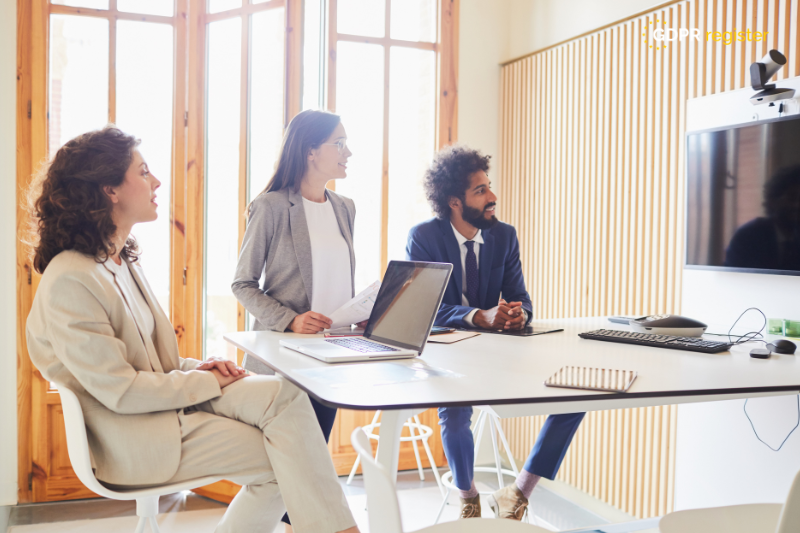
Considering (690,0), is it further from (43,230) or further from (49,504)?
(49,504)

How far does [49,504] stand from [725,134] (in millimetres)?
3573

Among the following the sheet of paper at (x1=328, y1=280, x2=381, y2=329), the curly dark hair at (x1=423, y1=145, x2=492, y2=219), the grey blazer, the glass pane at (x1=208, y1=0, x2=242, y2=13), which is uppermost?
the glass pane at (x1=208, y1=0, x2=242, y2=13)

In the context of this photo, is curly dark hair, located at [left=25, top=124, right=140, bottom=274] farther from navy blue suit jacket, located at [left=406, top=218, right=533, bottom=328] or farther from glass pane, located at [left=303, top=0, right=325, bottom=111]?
glass pane, located at [left=303, top=0, right=325, bottom=111]

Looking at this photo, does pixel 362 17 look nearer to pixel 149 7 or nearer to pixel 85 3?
pixel 149 7

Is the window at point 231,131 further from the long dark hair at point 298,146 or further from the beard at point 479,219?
the beard at point 479,219

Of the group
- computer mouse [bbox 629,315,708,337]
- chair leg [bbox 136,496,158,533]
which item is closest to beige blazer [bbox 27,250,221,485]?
chair leg [bbox 136,496,158,533]

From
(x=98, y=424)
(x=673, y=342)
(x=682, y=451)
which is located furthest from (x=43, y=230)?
(x=682, y=451)

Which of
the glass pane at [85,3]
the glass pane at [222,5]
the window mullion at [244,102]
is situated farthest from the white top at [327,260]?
the glass pane at [85,3]

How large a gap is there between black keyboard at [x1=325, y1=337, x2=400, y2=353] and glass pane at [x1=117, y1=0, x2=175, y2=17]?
8.02ft

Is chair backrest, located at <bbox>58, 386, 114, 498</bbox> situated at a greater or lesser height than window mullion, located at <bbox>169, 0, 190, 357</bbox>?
lesser

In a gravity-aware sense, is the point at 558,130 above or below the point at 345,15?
below

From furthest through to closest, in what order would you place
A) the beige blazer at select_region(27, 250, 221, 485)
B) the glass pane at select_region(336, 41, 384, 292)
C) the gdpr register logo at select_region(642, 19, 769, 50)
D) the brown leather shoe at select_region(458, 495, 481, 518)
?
the glass pane at select_region(336, 41, 384, 292), the gdpr register logo at select_region(642, 19, 769, 50), the brown leather shoe at select_region(458, 495, 481, 518), the beige blazer at select_region(27, 250, 221, 485)

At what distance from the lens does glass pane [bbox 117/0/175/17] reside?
349 centimetres

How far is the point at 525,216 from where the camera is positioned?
4.06m
